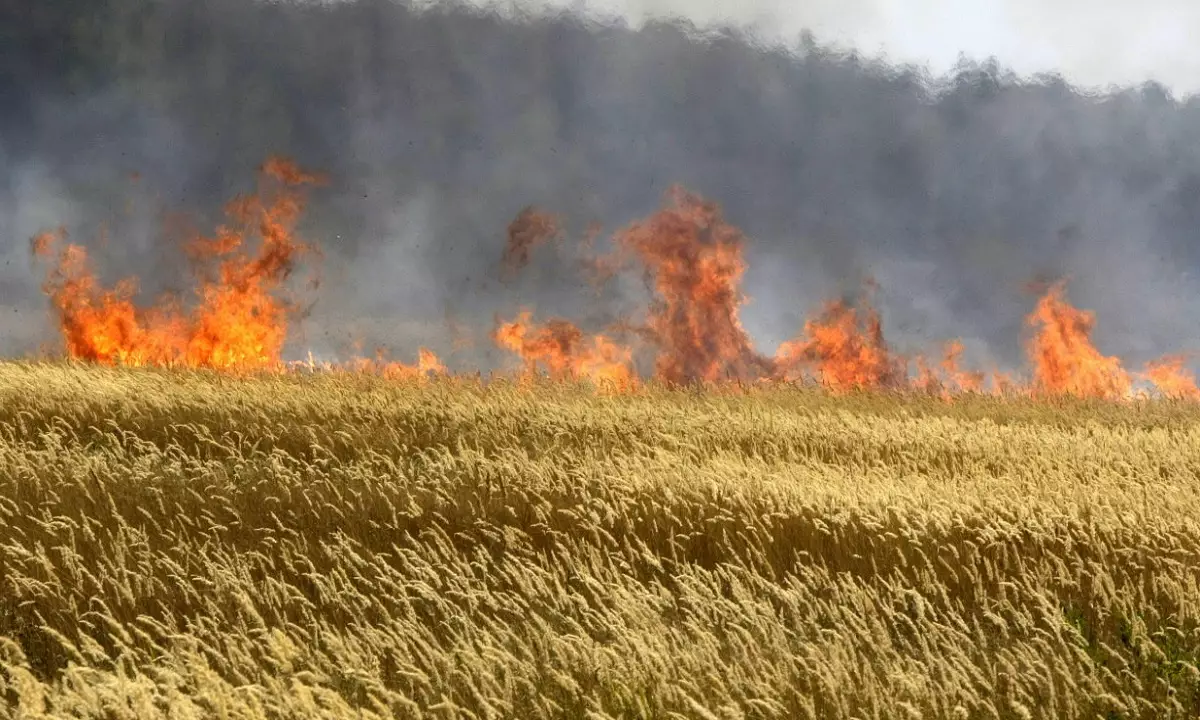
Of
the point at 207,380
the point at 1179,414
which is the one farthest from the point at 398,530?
the point at 1179,414

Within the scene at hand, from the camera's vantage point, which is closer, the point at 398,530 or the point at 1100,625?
the point at 1100,625

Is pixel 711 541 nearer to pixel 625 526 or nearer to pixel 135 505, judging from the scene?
pixel 625 526

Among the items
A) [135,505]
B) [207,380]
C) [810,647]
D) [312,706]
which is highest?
[207,380]

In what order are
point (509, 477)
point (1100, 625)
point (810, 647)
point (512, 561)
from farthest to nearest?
1. point (509, 477)
2. point (512, 561)
3. point (1100, 625)
4. point (810, 647)

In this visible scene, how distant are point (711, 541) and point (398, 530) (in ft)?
6.89

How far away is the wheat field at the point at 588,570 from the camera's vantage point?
13.5 ft

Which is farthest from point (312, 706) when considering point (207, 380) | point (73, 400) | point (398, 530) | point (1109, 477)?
point (207, 380)

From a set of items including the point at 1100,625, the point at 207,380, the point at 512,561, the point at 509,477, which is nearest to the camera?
the point at 1100,625

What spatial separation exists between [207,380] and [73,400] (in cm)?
321

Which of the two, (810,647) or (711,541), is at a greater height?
(711,541)

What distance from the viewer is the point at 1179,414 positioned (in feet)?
56.5

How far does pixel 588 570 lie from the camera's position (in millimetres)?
6305

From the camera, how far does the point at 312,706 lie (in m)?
3.34

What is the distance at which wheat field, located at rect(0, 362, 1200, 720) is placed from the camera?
4102 mm
